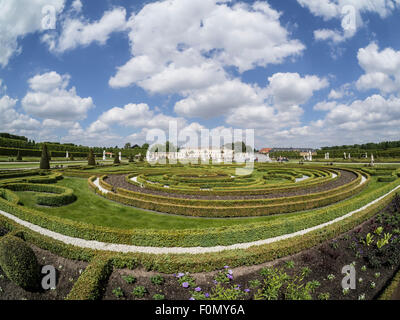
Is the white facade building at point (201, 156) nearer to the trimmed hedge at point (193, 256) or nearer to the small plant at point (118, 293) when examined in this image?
the trimmed hedge at point (193, 256)

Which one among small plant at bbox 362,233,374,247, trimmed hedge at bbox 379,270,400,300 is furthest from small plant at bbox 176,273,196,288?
small plant at bbox 362,233,374,247

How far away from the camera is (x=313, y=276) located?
6.70 meters

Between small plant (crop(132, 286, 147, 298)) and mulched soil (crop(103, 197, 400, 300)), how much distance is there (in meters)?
0.12

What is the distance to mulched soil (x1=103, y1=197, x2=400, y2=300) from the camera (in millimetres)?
5906

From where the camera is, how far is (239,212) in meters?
12.0

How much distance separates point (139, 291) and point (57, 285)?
265 centimetres

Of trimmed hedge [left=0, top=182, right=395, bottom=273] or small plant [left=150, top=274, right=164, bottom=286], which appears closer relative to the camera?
small plant [left=150, top=274, right=164, bottom=286]

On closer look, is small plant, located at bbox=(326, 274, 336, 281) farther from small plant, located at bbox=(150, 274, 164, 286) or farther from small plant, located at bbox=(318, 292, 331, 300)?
small plant, located at bbox=(150, 274, 164, 286)

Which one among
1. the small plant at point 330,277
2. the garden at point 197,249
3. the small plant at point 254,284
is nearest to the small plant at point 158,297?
the garden at point 197,249

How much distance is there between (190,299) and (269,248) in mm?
3378

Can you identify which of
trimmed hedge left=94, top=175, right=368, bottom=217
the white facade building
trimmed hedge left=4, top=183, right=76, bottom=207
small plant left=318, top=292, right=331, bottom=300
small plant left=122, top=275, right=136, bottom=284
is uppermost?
the white facade building

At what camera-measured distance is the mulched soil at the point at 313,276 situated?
19.4 ft

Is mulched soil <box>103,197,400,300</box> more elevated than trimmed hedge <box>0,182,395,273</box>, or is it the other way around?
trimmed hedge <box>0,182,395,273</box>

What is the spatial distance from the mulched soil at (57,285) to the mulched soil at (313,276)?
1247 millimetres
